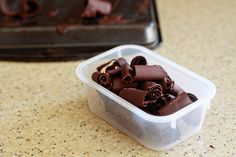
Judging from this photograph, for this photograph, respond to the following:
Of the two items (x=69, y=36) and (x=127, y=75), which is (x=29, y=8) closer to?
(x=69, y=36)

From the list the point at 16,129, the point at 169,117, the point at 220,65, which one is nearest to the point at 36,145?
the point at 16,129

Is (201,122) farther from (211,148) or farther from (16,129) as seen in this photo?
(16,129)

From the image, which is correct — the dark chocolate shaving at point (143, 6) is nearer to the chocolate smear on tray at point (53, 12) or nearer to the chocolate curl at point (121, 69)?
the chocolate smear on tray at point (53, 12)

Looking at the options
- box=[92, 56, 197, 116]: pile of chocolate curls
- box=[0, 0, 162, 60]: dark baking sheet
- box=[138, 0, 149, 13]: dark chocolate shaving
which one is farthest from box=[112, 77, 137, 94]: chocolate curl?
box=[138, 0, 149, 13]: dark chocolate shaving

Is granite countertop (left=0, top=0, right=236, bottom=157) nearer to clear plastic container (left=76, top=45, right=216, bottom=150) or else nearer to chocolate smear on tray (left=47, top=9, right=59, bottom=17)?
clear plastic container (left=76, top=45, right=216, bottom=150)

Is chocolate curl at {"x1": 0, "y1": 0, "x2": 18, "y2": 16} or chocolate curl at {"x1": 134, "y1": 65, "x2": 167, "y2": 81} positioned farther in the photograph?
chocolate curl at {"x1": 0, "y1": 0, "x2": 18, "y2": 16}

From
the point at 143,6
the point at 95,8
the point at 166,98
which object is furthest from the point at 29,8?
the point at 166,98

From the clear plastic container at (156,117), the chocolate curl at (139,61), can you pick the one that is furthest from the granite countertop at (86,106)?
the chocolate curl at (139,61)
